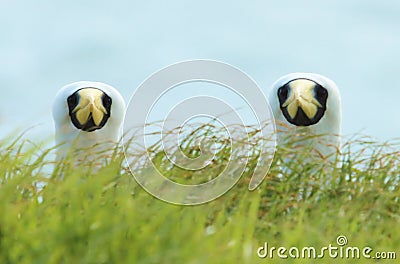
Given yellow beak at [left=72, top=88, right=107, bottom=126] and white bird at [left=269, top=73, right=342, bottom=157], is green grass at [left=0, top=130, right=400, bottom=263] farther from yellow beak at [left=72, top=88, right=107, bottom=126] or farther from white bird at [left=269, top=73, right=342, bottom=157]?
yellow beak at [left=72, top=88, right=107, bottom=126]

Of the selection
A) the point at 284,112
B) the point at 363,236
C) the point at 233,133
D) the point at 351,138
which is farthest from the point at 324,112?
the point at 363,236

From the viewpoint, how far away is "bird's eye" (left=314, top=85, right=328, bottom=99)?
25.7ft

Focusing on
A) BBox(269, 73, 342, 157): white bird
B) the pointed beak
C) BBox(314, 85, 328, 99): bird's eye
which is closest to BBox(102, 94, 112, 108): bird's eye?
BBox(269, 73, 342, 157): white bird

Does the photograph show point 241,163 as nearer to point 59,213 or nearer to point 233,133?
point 233,133

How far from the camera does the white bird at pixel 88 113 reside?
25.6 ft

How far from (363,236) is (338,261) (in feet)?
1.40

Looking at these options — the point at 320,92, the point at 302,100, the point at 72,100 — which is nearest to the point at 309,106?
Answer: the point at 302,100

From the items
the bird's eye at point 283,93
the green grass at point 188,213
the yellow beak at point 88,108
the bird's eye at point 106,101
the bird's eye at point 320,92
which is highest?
the bird's eye at point 320,92

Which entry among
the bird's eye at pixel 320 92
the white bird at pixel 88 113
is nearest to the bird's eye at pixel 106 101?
the white bird at pixel 88 113

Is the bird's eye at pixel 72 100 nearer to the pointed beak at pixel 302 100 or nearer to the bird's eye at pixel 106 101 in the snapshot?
the bird's eye at pixel 106 101

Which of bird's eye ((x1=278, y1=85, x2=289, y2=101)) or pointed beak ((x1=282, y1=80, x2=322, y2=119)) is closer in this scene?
pointed beak ((x1=282, y1=80, x2=322, y2=119))

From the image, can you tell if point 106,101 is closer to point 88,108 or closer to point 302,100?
point 88,108

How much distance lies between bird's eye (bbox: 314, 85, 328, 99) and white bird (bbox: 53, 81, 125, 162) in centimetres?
172

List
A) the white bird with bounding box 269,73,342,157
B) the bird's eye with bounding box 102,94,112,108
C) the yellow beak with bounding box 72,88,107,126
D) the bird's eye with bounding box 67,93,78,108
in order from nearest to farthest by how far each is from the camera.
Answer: the white bird with bounding box 269,73,342,157
the yellow beak with bounding box 72,88,107,126
the bird's eye with bounding box 67,93,78,108
the bird's eye with bounding box 102,94,112,108
